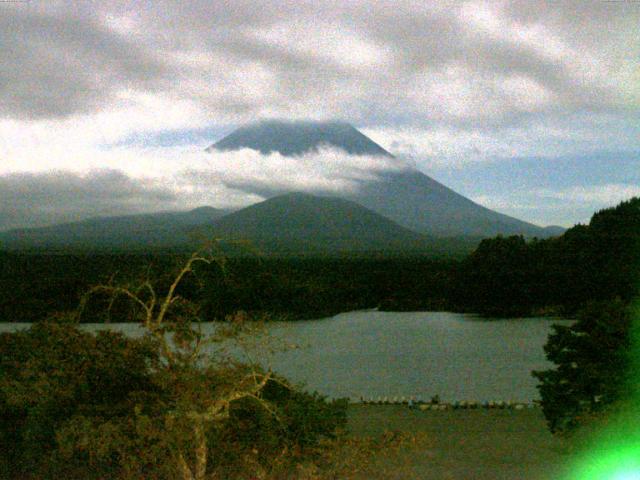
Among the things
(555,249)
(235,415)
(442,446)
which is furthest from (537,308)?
(235,415)

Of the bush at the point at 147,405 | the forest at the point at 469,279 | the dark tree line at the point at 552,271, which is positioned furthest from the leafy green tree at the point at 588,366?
the dark tree line at the point at 552,271

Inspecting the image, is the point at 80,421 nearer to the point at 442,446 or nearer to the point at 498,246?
the point at 442,446

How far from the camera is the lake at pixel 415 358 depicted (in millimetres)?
9477

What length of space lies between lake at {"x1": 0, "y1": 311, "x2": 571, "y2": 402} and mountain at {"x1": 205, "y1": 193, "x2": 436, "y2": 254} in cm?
2048

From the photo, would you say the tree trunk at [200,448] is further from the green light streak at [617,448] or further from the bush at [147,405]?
the green light streak at [617,448]

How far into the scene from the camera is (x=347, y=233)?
4253cm

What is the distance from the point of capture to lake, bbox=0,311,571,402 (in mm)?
9477

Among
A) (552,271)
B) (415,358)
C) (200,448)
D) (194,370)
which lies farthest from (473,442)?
(552,271)

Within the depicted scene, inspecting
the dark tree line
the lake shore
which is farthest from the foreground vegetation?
the dark tree line

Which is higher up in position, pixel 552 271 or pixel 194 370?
pixel 552 271

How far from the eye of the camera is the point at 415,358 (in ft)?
37.0

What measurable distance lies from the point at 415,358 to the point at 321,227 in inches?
1304

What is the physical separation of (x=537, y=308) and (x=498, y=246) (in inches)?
83.7

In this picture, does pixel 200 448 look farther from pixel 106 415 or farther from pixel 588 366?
pixel 588 366
